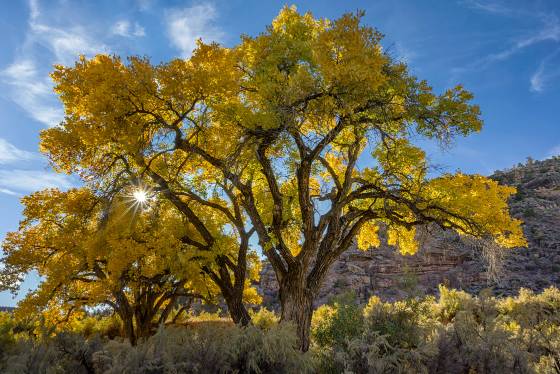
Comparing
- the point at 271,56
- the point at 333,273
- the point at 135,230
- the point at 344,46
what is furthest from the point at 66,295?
the point at 333,273

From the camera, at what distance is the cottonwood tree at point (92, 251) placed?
480 inches

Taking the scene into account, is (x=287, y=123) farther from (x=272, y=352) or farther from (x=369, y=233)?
(x=369, y=233)

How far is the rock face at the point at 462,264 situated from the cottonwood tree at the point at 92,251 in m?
24.2

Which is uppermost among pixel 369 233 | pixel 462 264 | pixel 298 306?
pixel 462 264

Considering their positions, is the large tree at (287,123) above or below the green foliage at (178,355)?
above

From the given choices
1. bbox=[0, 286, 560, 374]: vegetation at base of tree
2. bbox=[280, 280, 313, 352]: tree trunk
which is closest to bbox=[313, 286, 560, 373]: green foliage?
bbox=[0, 286, 560, 374]: vegetation at base of tree

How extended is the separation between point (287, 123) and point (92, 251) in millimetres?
6902

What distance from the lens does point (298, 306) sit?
12117mm

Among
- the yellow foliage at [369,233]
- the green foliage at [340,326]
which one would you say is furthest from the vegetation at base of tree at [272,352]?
the yellow foliage at [369,233]

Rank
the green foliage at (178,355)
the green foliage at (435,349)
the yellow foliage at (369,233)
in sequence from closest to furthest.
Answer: the green foliage at (178,355) → the green foliage at (435,349) → the yellow foliage at (369,233)

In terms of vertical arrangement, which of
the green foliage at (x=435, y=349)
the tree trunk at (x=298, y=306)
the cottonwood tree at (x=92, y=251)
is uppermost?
the cottonwood tree at (x=92, y=251)

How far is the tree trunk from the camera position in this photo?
11.9 meters

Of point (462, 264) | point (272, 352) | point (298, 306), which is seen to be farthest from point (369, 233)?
point (462, 264)

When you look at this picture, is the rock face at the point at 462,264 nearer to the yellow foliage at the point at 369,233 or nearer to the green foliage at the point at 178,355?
the yellow foliage at the point at 369,233
